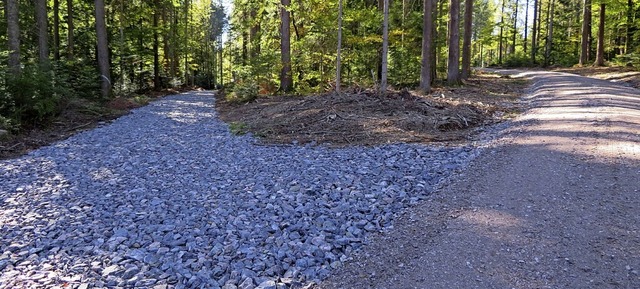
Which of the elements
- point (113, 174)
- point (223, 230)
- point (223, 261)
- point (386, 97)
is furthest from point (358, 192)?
point (386, 97)

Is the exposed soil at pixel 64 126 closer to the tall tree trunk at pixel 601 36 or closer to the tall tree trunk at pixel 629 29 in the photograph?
the tall tree trunk at pixel 601 36

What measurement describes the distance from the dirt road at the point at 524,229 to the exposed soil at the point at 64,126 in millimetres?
8626

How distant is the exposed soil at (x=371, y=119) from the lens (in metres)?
8.83

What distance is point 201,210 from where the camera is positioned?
4.88 metres

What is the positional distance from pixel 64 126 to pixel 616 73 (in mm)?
27094

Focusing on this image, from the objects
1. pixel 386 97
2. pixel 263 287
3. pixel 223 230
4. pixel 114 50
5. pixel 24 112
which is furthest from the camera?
pixel 114 50

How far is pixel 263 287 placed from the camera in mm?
3121

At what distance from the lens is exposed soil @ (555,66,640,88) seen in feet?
63.7

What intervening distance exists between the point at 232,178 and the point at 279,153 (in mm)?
1812

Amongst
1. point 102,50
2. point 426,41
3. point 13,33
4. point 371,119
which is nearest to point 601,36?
point 426,41

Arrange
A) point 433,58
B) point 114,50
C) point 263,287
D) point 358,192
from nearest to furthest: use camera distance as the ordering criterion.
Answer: point 263,287 → point 358,192 → point 433,58 → point 114,50

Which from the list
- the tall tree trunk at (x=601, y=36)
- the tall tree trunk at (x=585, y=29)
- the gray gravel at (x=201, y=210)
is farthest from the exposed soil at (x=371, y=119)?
the tall tree trunk at (x=585, y=29)

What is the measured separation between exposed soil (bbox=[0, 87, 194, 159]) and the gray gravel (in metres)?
0.91

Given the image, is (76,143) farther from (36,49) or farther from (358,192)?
(36,49)
